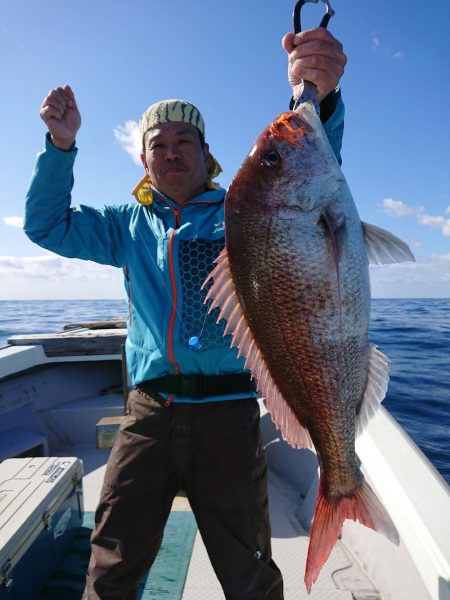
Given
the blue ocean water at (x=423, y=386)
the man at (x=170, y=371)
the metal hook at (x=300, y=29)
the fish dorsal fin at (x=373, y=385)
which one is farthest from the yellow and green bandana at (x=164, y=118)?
the blue ocean water at (x=423, y=386)

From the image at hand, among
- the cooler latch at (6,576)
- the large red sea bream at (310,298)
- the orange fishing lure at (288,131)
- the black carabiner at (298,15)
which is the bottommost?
the cooler latch at (6,576)

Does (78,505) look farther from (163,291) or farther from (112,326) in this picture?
(112,326)

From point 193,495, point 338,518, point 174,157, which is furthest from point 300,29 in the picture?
point 193,495

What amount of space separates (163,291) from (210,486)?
104cm

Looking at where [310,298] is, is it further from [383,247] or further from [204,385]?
[204,385]

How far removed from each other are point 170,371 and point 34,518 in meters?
1.30

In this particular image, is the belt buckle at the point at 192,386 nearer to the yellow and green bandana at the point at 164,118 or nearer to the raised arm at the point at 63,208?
the raised arm at the point at 63,208

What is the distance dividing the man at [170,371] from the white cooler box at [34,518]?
1.82 feet

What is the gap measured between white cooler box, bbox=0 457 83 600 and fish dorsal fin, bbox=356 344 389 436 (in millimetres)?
1969

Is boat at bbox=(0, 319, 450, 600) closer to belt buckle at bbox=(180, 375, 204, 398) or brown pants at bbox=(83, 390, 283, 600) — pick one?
brown pants at bbox=(83, 390, 283, 600)

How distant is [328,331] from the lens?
167 cm

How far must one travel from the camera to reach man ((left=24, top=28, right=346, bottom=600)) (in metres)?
2.08

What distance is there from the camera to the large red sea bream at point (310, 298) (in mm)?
1659

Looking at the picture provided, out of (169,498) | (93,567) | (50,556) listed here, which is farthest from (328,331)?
(50,556)
